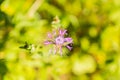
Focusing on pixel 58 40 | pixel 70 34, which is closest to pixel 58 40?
pixel 58 40

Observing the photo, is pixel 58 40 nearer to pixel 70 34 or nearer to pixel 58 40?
pixel 58 40

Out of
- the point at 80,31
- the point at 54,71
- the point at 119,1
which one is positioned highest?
the point at 119,1

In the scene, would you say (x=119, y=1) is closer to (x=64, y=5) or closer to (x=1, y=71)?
(x=64, y=5)

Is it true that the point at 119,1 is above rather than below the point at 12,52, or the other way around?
above

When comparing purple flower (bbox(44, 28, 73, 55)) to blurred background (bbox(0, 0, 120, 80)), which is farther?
blurred background (bbox(0, 0, 120, 80))

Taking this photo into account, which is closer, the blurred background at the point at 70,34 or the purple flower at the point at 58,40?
the purple flower at the point at 58,40

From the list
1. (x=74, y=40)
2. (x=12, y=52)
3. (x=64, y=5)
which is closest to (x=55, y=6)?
(x=64, y=5)

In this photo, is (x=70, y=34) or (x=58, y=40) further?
(x=70, y=34)

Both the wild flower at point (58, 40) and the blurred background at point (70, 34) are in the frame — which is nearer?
the wild flower at point (58, 40)
